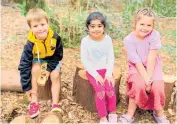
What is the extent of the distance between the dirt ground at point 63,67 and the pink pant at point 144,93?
303 mm

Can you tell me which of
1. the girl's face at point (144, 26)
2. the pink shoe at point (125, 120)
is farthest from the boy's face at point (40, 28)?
the pink shoe at point (125, 120)

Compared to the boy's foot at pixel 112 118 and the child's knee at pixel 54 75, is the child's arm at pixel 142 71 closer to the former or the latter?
the boy's foot at pixel 112 118

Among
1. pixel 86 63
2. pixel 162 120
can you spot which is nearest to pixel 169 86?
pixel 162 120

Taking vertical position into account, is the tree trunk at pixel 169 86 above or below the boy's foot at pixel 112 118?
above

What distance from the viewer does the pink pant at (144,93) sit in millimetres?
3693

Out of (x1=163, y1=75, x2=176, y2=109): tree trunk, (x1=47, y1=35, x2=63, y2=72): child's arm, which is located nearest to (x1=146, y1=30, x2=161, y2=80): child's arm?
(x1=163, y1=75, x2=176, y2=109): tree trunk

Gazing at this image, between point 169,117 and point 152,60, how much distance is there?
27.2 inches

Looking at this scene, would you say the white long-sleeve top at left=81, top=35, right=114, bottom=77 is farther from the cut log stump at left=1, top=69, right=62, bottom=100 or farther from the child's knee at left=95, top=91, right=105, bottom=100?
the cut log stump at left=1, top=69, right=62, bottom=100

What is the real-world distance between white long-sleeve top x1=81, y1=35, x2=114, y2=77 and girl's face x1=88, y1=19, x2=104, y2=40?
0.29 feet

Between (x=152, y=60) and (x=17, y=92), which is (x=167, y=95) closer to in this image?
(x=152, y=60)

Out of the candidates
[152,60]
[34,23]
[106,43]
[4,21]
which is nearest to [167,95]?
[152,60]

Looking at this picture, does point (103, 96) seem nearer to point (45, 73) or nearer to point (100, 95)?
point (100, 95)

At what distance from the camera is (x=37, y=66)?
13.0ft

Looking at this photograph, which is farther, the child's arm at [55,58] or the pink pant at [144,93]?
the child's arm at [55,58]
